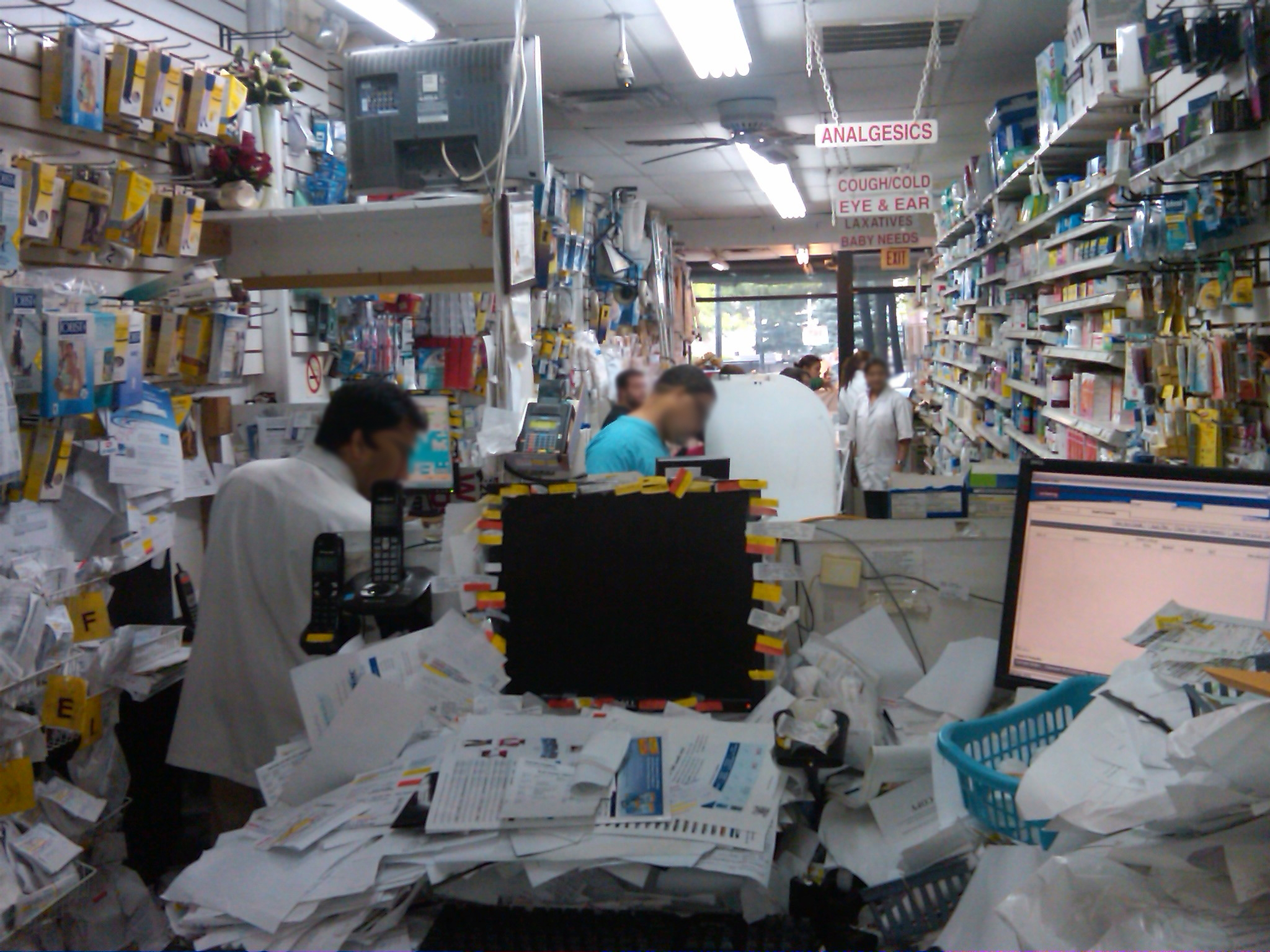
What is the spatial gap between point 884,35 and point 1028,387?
2176mm

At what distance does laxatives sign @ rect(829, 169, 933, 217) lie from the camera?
6.16 meters

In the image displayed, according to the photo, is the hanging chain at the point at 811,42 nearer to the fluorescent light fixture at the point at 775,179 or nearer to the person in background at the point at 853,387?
the fluorescent light fixture at the point at 775,179

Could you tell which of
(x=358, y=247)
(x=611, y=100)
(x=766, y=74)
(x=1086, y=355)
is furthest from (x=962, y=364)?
(x=358, y=247)

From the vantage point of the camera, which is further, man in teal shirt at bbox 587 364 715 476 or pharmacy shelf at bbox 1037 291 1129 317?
pharmacy shelf at bbox 1037 291 1129 317

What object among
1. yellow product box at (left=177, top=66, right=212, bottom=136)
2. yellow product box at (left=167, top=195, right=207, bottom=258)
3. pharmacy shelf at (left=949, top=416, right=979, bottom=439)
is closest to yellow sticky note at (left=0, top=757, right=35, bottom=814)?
yellow product box at (left=167, top=195, right=207, bottom=258)

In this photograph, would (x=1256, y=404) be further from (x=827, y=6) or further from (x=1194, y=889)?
(x=827, y=6)

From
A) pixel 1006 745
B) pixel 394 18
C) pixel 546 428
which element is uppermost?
pixel 394 18

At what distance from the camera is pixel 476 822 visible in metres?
1.29

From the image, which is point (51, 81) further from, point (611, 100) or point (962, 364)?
point (962, 364)

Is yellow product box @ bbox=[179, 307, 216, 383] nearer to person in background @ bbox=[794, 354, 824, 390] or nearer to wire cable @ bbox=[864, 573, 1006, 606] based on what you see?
wire cable @ bbox=[864, 573, 1006, 606]

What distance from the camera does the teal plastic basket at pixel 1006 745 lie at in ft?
4.13

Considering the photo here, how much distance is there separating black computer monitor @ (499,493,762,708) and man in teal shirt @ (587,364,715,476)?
1302mm

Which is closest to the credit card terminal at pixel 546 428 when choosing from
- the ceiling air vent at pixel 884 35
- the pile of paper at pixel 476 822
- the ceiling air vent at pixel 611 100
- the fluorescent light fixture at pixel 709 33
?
the pile of paper at pixel 476 822

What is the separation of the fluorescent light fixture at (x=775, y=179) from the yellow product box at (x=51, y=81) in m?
5.52
